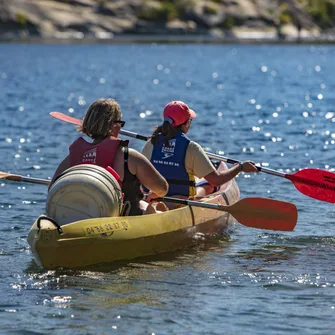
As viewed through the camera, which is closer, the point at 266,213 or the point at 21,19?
the point at 266,213

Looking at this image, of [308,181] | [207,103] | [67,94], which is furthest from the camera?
[67,94]

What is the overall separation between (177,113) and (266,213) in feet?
5.11

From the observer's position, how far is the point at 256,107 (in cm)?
3269

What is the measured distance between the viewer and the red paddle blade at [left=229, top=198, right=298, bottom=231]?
36.6 ft

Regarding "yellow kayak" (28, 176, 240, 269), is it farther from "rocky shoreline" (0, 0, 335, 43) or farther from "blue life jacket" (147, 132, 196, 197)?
"rocky shoreline" (0, 0, 335, 43)

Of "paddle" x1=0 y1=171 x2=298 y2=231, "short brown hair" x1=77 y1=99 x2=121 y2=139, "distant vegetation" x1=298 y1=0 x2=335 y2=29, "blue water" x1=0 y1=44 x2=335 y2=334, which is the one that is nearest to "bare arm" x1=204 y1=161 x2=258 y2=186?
"paddle" x1=0 y1=171 x2=298 y2=231

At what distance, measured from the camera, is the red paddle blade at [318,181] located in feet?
40.6

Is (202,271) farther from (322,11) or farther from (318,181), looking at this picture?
(322,11)

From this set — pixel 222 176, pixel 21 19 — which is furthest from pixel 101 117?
pixel 21 19

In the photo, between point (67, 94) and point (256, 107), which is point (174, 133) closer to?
point (256, 107)

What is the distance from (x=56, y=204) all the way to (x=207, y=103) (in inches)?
981

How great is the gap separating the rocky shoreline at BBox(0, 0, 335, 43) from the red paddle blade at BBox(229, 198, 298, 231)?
117 meters

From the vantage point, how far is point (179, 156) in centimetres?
1127

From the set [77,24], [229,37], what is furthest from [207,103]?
[229,37]
